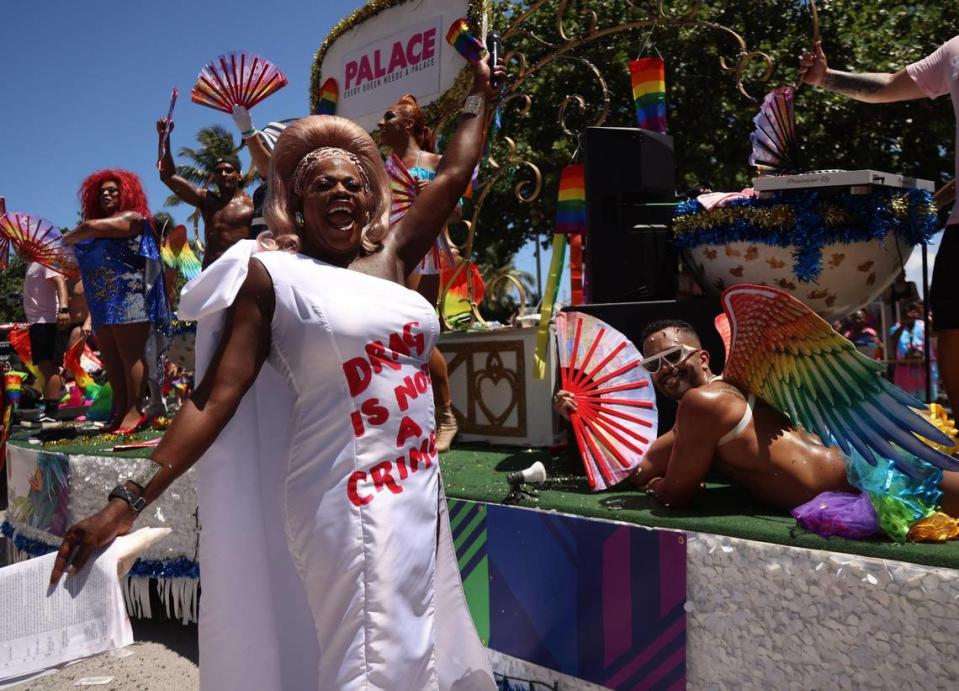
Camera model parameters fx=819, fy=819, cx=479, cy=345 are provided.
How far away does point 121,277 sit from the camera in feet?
15.9

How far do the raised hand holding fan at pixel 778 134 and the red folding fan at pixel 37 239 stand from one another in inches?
184

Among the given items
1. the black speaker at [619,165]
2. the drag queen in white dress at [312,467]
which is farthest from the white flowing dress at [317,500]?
the black speaker at [619,165]

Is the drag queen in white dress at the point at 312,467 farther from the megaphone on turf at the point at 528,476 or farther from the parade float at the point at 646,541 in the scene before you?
the megaphone on turf at the point at 528,476

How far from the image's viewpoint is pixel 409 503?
1.73m

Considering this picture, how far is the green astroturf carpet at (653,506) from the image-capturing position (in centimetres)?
186

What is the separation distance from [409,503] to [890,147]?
11594mm

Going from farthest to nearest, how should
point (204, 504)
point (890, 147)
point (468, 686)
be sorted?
point (890, 147) < point (468, 686) < point (204, 504)

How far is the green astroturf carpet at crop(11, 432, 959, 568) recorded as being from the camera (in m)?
1.86

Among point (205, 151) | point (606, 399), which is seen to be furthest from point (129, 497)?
point (205, 151)

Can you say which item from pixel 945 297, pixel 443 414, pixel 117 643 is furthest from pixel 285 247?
pixel 443 414

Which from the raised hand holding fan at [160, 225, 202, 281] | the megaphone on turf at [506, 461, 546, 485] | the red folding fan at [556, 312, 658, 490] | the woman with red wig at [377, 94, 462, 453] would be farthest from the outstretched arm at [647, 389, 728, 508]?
the raised hand holding fan at [160, 225, 202, 281]

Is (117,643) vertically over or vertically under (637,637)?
over

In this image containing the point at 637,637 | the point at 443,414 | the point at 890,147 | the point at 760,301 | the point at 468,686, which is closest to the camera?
the point at 468,686

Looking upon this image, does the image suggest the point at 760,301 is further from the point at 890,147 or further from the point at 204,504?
the point at 890,147
